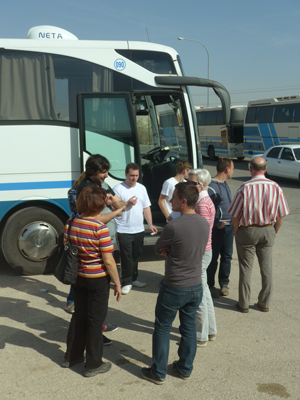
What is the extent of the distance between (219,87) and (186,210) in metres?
3.82

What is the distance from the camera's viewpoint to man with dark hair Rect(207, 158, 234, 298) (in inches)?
231

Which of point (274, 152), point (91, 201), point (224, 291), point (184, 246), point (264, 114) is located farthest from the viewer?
point (264, 114)

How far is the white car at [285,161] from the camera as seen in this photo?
1817 cm

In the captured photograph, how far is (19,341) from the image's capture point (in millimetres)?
4832

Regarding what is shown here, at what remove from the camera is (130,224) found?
620cm

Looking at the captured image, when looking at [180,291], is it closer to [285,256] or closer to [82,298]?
[82,298]

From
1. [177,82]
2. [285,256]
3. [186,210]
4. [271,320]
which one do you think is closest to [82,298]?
[186,210]

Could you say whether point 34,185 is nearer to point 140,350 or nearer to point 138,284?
point 138,284

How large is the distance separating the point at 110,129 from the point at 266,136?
64.5 feet

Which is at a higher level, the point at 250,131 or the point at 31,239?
the point at 250,131

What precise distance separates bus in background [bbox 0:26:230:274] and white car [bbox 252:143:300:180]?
1183 centimetres

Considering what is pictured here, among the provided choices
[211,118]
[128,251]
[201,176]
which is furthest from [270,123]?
[201,176]

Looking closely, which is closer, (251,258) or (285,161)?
(251,258)

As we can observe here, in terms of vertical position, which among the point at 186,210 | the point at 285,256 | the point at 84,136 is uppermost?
the point at 84,136
